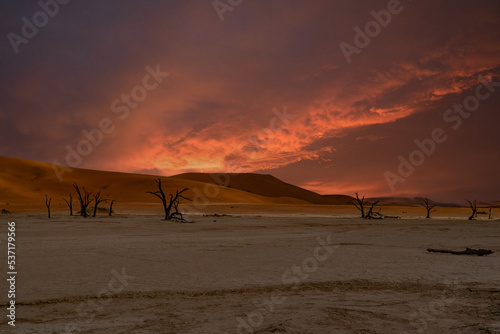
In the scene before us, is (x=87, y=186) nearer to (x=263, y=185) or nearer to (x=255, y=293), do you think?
(x=263, y=185)

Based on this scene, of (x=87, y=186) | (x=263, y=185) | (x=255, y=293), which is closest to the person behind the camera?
(x=255, y=293)

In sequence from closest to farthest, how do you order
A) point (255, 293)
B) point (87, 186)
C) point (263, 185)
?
point (255, 293) → point (87, 186) → point (263, 185)

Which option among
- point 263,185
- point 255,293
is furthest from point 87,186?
point 255,293

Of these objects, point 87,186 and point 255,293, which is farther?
point 87,186

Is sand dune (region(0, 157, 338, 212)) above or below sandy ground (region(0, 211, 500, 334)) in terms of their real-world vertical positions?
above

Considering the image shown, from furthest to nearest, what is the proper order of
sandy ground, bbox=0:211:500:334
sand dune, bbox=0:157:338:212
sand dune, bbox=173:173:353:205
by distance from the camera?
sand dune, bbox=173:173:353:205 < sand dune, bbox=0:157:338:212 < sandy ground, bbox=0:211:500:334

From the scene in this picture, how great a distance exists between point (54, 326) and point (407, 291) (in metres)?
4.21

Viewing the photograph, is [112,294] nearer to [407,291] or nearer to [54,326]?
[54,326]

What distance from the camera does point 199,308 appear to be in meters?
4.37

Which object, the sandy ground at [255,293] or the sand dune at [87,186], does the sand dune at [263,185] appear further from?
the sandy ground at [255,293]

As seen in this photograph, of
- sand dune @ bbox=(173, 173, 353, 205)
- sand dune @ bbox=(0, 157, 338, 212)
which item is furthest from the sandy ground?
sand dune @ bbox=(173, 173, 353, 205)

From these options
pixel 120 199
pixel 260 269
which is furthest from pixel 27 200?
pixel 260 269

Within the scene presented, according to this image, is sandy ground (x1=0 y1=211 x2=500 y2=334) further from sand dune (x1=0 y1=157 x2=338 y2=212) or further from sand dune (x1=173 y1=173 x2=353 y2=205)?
sand dune (x1=173 y1=173 x2=353 y2=205)

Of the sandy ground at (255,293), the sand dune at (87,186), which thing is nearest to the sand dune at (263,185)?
the sand dune at (87,186)
